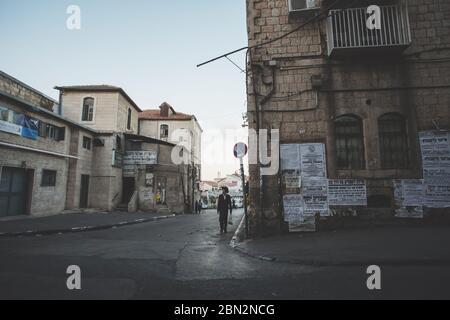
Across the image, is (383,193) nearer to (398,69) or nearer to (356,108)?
(356,108)

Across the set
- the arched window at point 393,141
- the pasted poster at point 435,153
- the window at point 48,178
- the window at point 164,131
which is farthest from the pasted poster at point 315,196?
the window at point 164,131

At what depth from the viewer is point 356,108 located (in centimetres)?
945

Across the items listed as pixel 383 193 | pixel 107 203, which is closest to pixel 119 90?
pixel 107 203

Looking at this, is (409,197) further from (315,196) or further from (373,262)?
(373,262)

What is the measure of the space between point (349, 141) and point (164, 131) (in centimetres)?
3115

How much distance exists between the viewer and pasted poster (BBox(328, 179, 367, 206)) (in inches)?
356

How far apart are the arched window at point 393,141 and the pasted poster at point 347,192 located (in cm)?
117

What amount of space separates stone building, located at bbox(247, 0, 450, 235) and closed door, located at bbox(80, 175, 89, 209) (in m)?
17.3

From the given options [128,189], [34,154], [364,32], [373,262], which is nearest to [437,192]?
[373,262]

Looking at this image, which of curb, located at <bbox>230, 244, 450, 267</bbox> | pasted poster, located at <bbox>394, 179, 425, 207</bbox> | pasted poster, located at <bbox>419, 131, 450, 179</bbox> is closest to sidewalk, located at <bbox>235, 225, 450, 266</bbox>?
curb, located at <bbox>230, 244, 450, 267</bbox>

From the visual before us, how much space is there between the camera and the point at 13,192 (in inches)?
597

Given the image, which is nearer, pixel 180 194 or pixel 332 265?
pixel 332 265

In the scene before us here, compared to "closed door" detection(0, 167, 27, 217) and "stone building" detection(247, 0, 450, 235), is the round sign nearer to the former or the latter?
"stone building" detection(247, 0, 450, 235)
